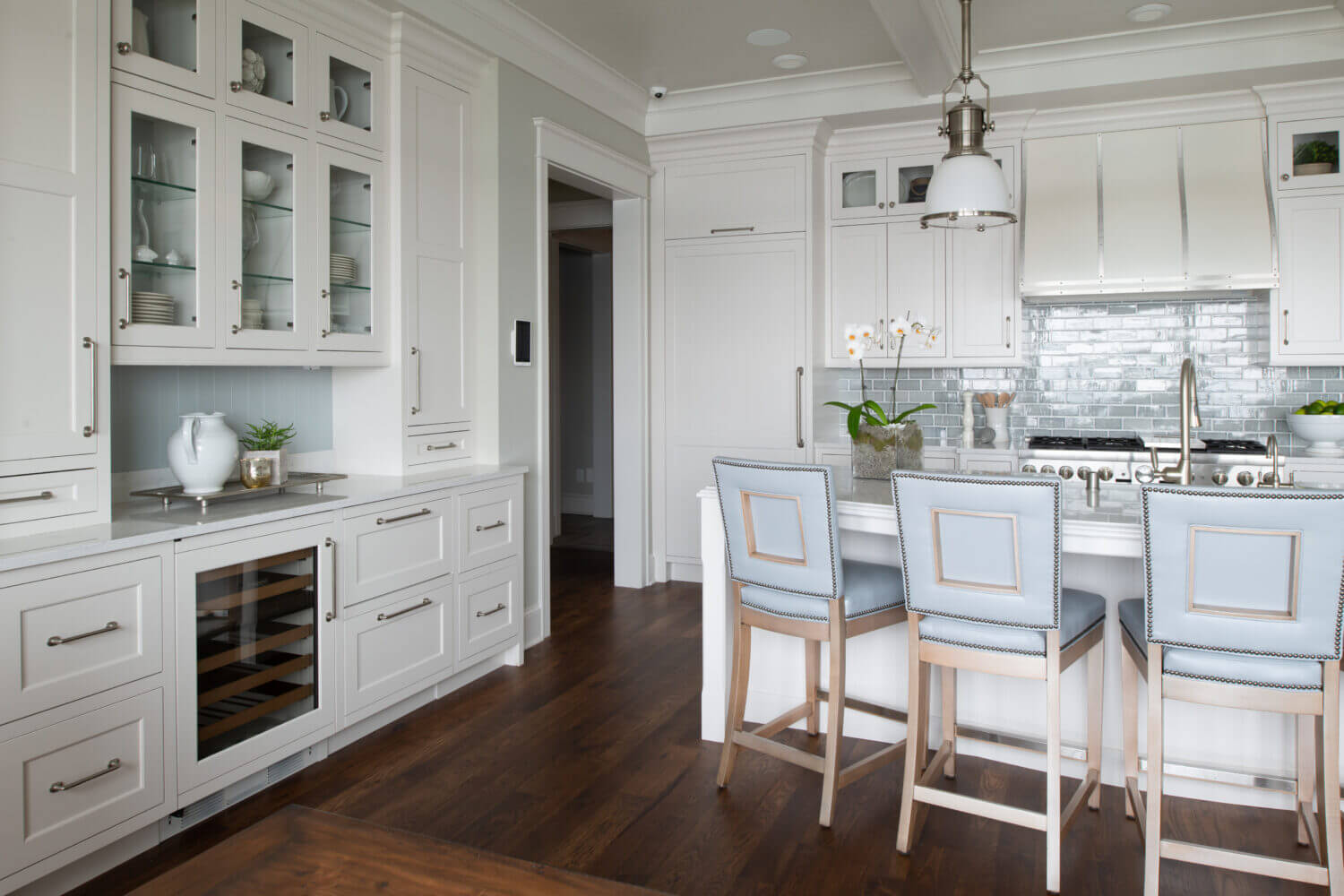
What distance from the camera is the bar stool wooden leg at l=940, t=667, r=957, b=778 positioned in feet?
9.32

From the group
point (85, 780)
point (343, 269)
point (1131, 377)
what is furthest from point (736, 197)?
point (85, 780)

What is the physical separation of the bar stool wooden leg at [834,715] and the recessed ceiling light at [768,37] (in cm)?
296

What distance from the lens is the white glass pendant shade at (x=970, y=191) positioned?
2754mm

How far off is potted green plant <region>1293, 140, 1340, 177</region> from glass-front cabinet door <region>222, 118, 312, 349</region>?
179 inches

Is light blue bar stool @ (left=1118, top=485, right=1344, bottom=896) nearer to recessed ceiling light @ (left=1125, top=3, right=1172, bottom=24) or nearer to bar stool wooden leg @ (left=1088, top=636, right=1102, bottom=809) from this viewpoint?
bar stool wooden leg @ (left=1088, top=636, right=1102, bottom=809)

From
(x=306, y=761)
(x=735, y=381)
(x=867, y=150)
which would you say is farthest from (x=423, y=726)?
(x=867, y=150)

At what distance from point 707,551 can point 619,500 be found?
245cm

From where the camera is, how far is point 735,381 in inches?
212

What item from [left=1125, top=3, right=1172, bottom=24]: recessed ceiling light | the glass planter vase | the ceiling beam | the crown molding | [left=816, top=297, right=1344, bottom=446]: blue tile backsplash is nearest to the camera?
the glass planter vase

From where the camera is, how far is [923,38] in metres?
3.88

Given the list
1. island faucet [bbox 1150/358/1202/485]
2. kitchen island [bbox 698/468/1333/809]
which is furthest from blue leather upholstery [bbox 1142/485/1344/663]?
island faucet [bbox 1150/358/1202/485]

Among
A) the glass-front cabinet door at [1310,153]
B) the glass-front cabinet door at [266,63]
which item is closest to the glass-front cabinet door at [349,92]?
the glass-front cabinet door at [266,63]

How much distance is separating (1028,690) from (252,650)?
233 centimetres

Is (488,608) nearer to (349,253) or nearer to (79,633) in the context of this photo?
(349,253)
